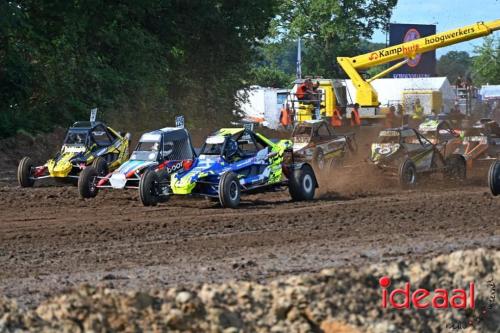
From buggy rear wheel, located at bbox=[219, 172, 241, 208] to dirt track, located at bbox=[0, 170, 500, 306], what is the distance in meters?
0.18

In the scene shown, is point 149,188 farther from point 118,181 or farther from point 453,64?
point 453,64

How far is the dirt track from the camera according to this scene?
868 cm

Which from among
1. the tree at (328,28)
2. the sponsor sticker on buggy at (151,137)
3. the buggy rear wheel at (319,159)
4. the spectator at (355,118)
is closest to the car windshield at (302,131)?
the buggy rear wheel at (319,159)

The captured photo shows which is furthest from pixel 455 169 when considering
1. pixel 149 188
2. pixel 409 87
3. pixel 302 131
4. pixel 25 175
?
pixel 409 87

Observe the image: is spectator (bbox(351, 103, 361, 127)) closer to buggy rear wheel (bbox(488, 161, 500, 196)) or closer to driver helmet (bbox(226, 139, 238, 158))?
buggy rear wheel (bbox(488, 161, 500, 196))

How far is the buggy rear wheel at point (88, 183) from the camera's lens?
1610cm

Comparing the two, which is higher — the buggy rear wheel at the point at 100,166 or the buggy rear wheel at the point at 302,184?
the buggy rear wheel at the point at 100,166

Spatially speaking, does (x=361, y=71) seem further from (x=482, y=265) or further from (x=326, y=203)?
(x=482, y=265)

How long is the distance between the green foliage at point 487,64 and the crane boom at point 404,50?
51651mm

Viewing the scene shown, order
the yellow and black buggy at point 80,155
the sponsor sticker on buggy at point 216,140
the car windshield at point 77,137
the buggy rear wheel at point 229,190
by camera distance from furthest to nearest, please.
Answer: the car windshield at point 77,137, the yellow and black buggy at point 80,155, the sponsor sticker on buggy at point 216,140, the buggy rear wheel at point 229,190

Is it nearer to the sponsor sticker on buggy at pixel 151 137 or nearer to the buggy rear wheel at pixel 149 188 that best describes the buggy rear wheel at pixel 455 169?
the sponsor sticker on buggy at pixel 151 137

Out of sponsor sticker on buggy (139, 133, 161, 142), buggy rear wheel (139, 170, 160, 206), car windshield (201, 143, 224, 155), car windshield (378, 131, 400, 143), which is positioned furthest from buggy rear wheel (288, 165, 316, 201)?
car windshield (378, 131, 400, 143)

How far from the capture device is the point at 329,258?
30.4 feet

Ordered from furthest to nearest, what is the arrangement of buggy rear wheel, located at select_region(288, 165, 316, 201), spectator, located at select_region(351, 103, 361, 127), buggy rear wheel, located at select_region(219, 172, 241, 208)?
1. spectator, located at select_region(351, 103, 361, 127)
2. buggy rear wheel, located at select_region(288, 165, 316, 201)
3. buggy rear wheel, located at select_region(219, 172, 241, 208)
